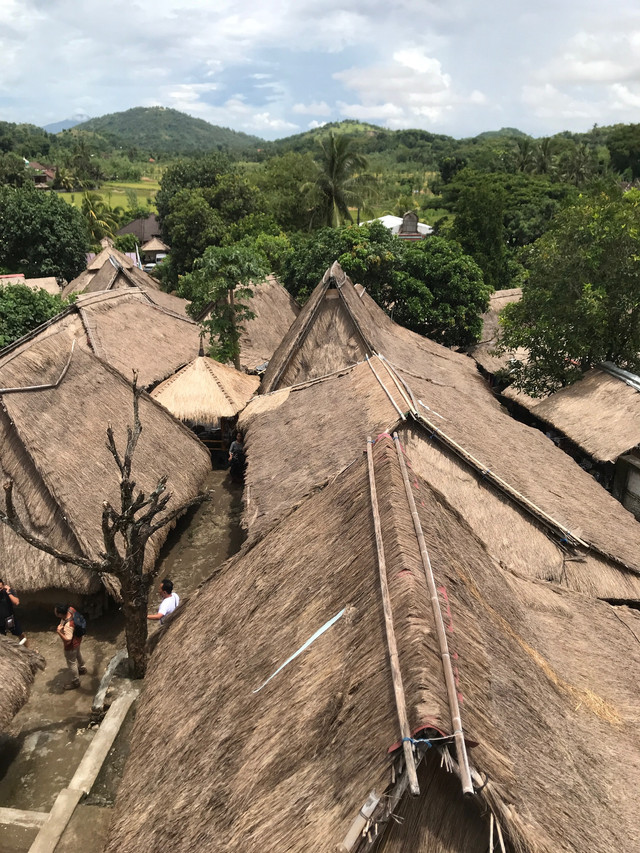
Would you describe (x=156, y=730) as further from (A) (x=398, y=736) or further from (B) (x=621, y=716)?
(B) (x=621, y=716)

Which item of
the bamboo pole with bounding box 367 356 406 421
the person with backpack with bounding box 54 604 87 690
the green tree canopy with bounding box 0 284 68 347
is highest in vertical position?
the green tree canopy with bounding box 0 284 68 347

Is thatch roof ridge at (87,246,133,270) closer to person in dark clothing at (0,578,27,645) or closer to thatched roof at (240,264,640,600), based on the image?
thatched roof at (240,264,640,600)

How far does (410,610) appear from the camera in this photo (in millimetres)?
4289

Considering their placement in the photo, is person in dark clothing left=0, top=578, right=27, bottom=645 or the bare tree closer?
the bare tree

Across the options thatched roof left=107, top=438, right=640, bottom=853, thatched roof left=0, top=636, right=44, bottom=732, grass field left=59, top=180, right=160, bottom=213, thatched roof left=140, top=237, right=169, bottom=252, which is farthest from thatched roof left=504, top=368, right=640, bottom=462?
grass field left=59, top=180, right=160, bottom=213

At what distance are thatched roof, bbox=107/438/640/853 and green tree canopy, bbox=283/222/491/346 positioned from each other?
13.1 meters

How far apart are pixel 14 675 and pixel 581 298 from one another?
12340 millimetres

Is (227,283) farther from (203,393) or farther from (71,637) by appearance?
(71,637)

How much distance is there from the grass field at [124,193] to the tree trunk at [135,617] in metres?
71.3

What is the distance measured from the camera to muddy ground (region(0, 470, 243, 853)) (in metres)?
6.05

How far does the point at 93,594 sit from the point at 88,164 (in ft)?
300

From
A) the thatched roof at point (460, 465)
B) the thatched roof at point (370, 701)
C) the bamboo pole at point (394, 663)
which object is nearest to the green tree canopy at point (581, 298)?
the thatched roof at point (460, 465)

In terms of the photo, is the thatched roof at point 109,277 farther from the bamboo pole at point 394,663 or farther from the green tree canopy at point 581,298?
the bamboo pole at point 394,663

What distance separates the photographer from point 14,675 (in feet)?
23.2
